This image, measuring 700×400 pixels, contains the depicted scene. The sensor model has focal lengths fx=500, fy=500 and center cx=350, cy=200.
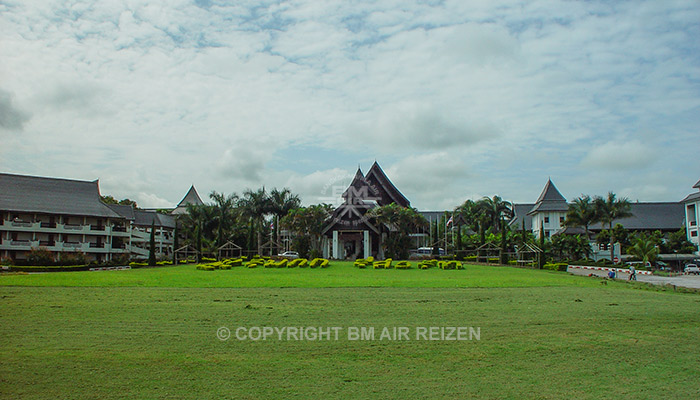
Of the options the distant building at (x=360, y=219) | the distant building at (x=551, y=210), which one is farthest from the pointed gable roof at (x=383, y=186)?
the distant building at (x=551, y=210)

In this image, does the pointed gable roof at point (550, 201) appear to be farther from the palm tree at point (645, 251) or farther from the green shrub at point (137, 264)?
the green shrub at point (137, 264)

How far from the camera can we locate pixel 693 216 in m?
57.9

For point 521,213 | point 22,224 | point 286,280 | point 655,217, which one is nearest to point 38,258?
point 22,224

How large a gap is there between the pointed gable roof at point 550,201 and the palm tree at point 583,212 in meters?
17.2

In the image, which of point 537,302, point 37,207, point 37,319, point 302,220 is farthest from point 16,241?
point 537,302

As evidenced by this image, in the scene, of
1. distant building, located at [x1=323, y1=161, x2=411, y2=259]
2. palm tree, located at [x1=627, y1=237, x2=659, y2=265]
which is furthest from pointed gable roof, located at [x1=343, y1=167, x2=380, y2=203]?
palm tree, located at [x1=627, y1=237, x2=659, y2=265]

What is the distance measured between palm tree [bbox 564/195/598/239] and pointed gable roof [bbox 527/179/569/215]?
17204mm

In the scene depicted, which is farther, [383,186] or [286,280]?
[383,186]

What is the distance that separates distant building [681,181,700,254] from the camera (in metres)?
55.1

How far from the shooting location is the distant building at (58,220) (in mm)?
49812

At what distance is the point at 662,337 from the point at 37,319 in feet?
39.9

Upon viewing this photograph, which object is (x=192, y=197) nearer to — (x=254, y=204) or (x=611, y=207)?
(x=254, y=204)

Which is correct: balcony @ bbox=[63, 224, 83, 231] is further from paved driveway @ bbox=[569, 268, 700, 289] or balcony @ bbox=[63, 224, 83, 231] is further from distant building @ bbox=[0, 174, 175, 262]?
paved driveway @ bbox=[569, 268, 700, 289]

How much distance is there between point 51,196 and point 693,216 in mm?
72115
